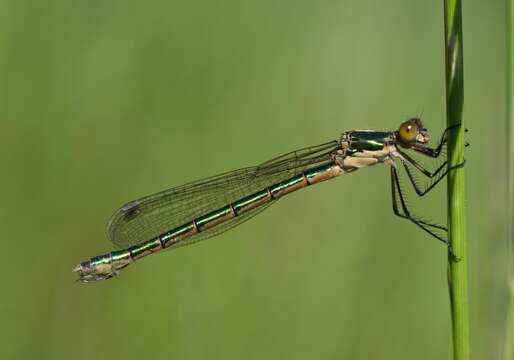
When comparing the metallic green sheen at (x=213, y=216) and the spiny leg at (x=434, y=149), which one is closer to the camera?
the spiny leg at (x=434, y=149)

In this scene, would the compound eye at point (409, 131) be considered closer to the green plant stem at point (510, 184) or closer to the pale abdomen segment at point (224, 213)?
the pale abdomen segment at point (224, 213)

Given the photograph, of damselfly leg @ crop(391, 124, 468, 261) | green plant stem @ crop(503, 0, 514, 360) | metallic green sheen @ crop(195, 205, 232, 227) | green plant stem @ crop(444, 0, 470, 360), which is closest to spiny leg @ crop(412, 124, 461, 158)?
damselfly leg @ crop(391, 124, 468, 261)

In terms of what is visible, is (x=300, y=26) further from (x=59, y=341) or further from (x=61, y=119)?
(x=59, y=341)

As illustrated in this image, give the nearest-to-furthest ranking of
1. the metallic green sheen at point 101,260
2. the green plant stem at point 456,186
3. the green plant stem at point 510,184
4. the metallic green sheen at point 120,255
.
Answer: the green plant stem at point 456,186 < the green plant stem at point 510,184 < the metallic green sheen at point 101,260 < the metallic green sheen at point 120,255

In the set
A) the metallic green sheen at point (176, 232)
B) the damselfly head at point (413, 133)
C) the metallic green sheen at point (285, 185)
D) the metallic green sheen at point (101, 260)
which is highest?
the damselfly head at point (413, 133)

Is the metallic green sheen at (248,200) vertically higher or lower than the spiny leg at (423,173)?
lower

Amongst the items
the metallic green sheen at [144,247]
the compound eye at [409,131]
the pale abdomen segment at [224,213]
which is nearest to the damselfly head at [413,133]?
the compound eye at [409,131]

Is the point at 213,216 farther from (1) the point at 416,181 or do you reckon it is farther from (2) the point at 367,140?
(1) the point at 416,181

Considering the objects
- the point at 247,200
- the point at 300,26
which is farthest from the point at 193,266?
the point at 300,26
